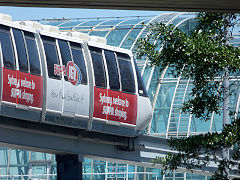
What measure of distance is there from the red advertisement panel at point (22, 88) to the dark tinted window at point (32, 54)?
0.22 meters

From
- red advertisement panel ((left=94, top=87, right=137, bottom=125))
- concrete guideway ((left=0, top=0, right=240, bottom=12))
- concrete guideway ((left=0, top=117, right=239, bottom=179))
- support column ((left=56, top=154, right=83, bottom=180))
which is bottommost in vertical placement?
support column ((left=56, top=154, right=83, bottom=180))

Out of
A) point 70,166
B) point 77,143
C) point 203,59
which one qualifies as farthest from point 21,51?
point 203,59

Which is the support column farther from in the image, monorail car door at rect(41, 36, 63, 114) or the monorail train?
monorail car door at rect(41, 36, 63, 114)

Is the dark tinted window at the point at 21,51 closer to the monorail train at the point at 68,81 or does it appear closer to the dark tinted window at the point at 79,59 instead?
the monorail train at the point at 68,81

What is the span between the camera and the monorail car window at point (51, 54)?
81.7ft

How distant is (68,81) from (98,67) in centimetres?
192

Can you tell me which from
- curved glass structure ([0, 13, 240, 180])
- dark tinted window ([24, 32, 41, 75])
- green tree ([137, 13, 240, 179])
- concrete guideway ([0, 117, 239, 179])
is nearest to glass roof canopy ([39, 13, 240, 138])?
curved glass structure ([0, 13, 240, 180])

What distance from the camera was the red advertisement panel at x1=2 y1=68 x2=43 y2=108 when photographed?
22.9 metres

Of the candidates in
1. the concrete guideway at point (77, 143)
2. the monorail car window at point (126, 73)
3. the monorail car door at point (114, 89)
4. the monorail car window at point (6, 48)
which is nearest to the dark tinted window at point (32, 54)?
the monorail car window at point (6, 48)

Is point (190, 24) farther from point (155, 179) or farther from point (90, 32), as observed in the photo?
point (155, 179)

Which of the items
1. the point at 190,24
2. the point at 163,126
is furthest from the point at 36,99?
the point at 190,24

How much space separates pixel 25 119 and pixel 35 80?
1282mm

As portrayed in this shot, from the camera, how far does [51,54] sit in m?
25.2

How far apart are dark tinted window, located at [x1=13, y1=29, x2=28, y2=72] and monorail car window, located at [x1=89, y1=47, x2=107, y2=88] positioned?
3759mm
